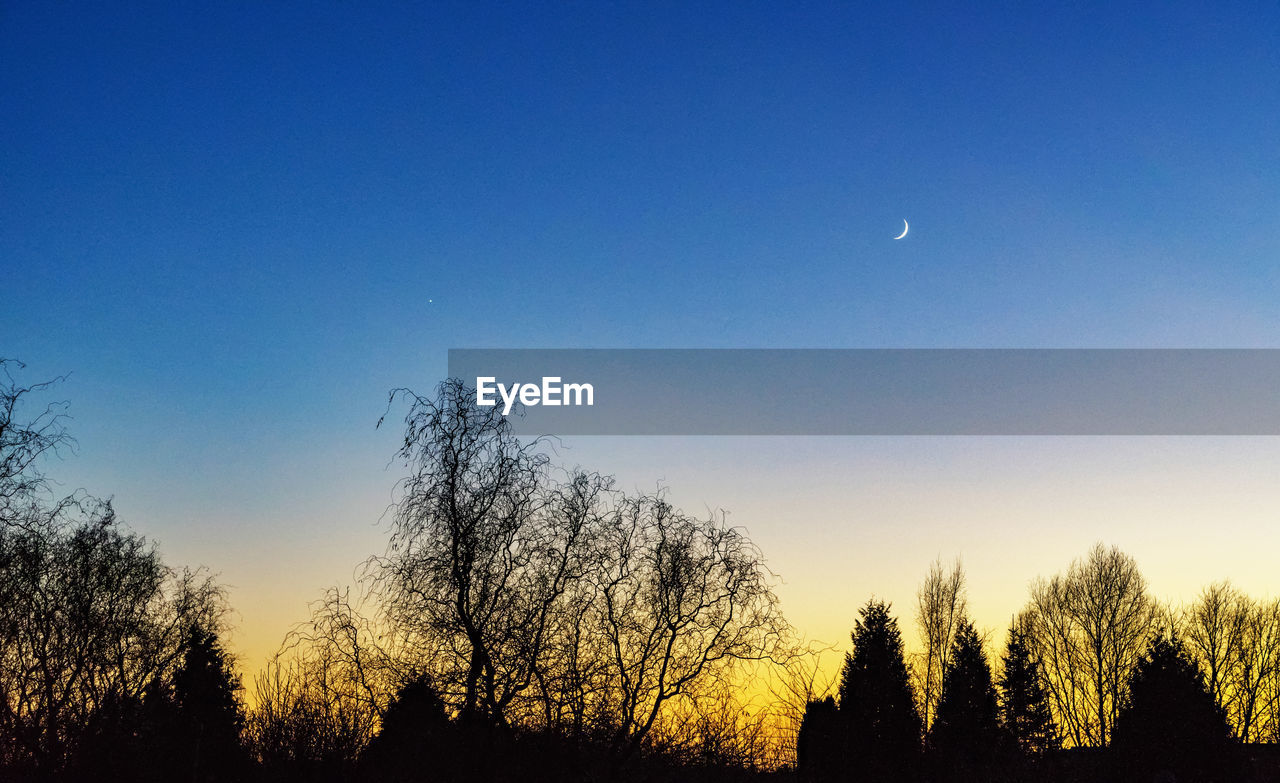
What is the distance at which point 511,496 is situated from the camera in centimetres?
1675

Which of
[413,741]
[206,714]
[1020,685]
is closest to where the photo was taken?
[413,741]

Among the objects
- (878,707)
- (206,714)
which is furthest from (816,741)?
(206,714)

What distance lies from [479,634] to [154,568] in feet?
90.7

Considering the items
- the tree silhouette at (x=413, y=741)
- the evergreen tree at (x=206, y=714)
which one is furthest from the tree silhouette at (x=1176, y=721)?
the evergreen tree at (x=206, y=714)

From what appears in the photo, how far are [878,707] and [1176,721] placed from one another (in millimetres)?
10653

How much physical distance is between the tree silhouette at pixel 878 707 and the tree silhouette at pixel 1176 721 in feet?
19.6

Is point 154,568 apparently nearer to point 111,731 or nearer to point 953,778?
point 111,731

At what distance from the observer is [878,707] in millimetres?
34125

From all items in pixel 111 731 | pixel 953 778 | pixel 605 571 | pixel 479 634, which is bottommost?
pixel 953 778

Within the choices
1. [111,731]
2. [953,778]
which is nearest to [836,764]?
[953,778]

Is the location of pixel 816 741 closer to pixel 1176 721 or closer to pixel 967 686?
pixel 1176 721

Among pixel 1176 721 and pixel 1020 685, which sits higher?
pixel 1020 685

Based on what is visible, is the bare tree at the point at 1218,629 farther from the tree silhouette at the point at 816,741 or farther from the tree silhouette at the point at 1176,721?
the tree silhouette at the point at 816,741

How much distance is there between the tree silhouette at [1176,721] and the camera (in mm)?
26078
